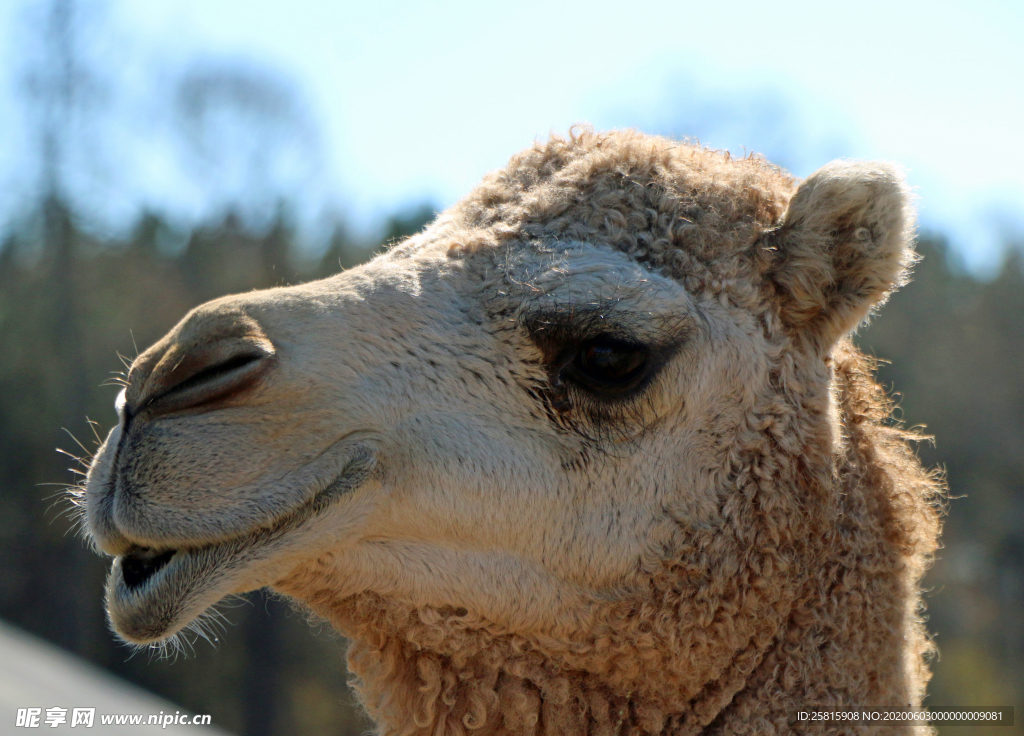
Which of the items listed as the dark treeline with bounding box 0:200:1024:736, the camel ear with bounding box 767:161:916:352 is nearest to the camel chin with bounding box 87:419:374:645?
the camel ear with bounding box 767:161:916:352

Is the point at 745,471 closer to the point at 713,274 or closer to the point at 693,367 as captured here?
the point at 693,367

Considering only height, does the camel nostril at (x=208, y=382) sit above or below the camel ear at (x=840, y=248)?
below

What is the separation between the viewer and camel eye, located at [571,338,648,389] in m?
2.56

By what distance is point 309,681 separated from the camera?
24.0 metres

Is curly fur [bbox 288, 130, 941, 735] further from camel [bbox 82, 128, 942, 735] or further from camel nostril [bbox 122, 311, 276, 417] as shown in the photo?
camel nostril [bbox 122, 311, 276, 417]

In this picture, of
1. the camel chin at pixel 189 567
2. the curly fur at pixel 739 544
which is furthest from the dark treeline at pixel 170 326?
the camel chin at pixel 189 567

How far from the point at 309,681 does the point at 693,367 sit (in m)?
23.8

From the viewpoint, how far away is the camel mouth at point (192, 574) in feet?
6.88

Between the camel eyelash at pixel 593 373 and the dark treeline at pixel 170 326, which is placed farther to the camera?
the dark treeline at pixel 170 326

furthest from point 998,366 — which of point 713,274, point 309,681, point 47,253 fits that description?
point 713,274

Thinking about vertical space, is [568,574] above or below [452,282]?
below

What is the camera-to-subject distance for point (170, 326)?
66.3 ft

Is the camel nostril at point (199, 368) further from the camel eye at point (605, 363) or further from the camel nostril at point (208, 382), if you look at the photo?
the camel eye at point (605, 363)

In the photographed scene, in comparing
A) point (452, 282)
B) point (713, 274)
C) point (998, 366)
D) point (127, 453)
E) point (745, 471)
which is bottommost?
point (127, 453)
